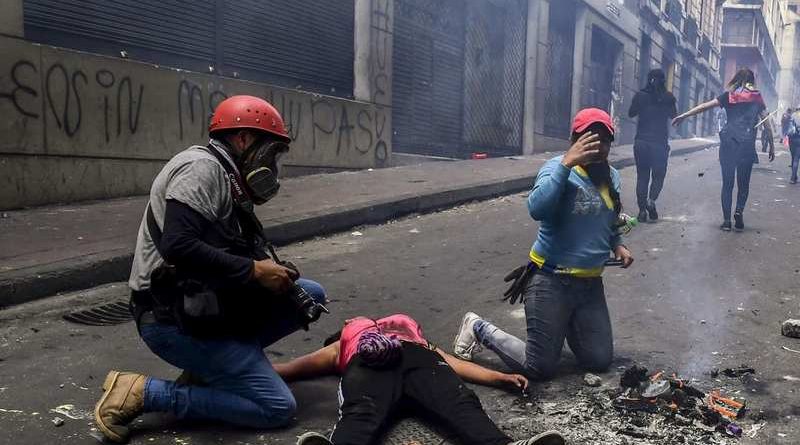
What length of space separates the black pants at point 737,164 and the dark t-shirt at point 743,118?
8 cm

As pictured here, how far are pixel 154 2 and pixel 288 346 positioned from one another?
20.0 ft

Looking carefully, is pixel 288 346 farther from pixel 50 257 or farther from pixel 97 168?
pixel 97 168

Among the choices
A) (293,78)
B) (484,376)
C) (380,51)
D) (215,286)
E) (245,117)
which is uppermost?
(380,51)

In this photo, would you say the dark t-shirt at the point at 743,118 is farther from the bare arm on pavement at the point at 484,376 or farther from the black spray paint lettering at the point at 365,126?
the black spray paint lettering at the point at 365,126

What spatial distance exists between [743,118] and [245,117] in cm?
656

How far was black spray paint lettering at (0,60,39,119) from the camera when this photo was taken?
6.92 metres

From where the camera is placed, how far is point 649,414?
305cm

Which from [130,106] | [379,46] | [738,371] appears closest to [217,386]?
[738,371]

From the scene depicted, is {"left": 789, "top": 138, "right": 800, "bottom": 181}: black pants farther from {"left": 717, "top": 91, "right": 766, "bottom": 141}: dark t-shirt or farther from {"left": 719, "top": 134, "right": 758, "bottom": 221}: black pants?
{"left": 717, "top": 91, "right": 766, "bottom": 141}: dark t-shirt

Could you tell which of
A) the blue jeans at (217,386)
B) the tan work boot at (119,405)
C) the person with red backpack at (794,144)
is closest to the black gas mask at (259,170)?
the blue jeans at (217,386)

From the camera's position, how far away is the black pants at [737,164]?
775 centimetres

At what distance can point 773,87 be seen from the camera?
217 ft

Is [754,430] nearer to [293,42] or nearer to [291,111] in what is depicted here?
[291,111]

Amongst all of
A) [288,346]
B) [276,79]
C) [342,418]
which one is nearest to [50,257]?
[288,346]
